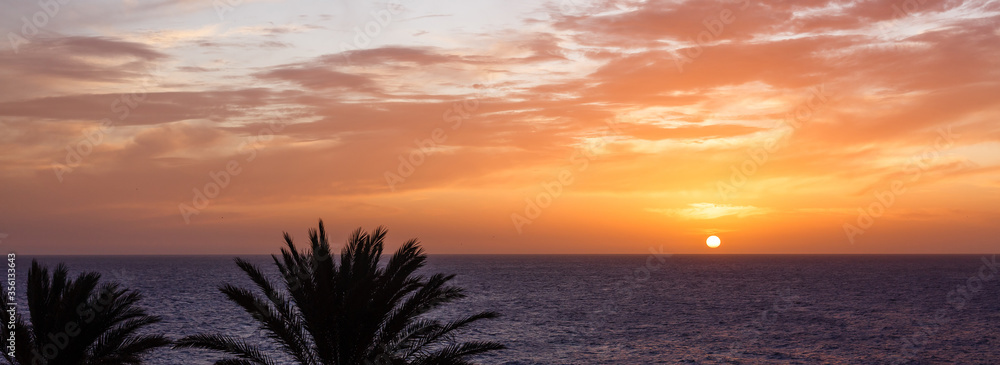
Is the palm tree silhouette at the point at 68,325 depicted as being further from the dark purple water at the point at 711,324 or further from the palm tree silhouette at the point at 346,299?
the dark purple water at the point at 711,324

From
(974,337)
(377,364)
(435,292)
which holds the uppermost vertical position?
(435,292)

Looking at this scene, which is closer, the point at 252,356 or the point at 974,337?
the point at 252,356

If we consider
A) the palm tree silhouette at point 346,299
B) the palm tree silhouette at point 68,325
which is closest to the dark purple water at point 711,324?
the palm tree silhouette at point 68,325

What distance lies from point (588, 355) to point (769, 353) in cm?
1399

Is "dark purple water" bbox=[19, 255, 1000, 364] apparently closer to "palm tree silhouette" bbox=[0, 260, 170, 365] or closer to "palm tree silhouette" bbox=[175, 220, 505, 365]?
"palm tree silhouette" bbox=[0, 260, 170, 365]

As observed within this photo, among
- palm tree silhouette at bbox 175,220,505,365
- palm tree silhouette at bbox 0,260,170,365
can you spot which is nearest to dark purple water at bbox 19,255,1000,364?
palm tree silhouette at bbox 0,260,170,365

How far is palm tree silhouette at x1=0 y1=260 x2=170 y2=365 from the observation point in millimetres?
20453

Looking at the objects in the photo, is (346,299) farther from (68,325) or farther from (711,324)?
(711,324)

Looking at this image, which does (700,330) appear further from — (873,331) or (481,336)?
(481,336)

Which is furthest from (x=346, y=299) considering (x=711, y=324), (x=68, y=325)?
(x=711, y=324)

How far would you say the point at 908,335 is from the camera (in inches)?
2721

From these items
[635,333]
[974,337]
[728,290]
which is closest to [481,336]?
[635,333]

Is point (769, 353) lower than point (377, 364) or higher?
lower

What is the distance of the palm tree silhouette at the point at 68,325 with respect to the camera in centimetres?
2045
